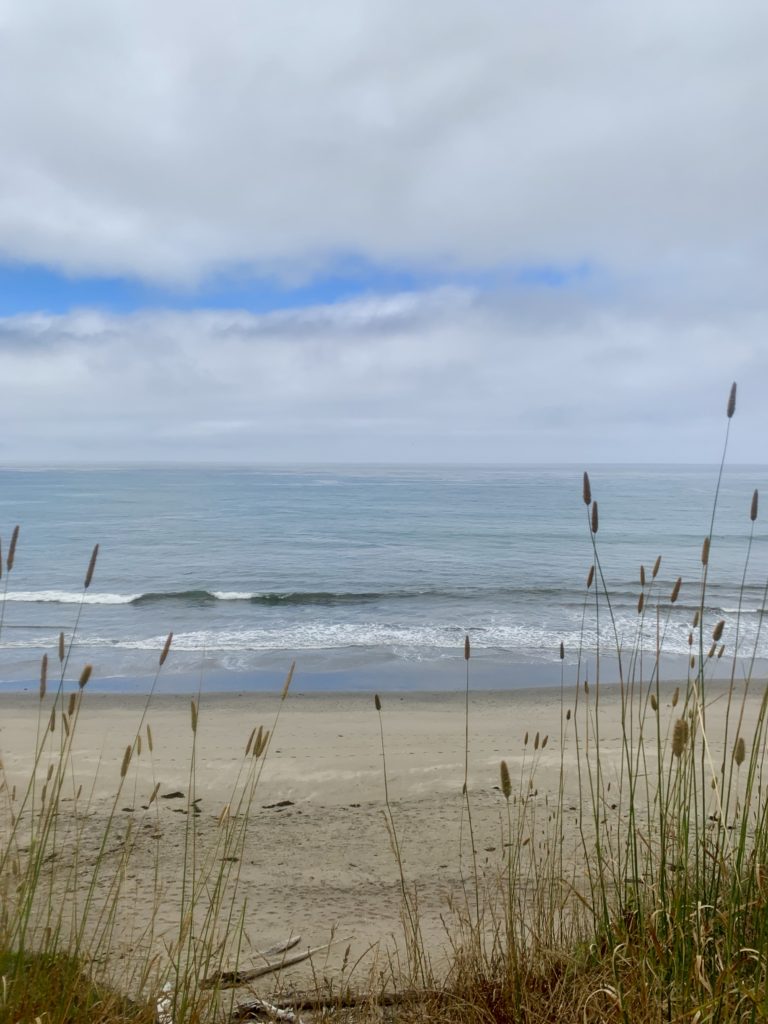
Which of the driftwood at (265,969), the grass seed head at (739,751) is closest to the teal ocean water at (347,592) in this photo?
the grass seed head at (739,751)

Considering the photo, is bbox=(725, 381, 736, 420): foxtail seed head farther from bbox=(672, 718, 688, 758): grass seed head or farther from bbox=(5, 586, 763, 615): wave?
bbox=(5, 586, 763, 615): wave

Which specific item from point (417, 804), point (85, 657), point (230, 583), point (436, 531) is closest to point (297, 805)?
point (417, 804)

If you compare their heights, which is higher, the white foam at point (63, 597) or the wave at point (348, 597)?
the wave at point (348, 597)

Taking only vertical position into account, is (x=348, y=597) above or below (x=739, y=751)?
below

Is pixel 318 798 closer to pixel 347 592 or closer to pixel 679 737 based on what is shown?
pixel 679 737

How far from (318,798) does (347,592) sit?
13880 mm

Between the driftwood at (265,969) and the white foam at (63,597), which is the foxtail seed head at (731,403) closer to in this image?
the driftwood at (265,969)

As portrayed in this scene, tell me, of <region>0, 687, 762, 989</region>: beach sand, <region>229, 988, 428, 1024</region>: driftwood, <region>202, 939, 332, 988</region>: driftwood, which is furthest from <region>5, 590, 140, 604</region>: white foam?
<region>229, 988, 428, 1024</region>: driftwood

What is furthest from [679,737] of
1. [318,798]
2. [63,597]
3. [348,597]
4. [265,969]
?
[63,597]

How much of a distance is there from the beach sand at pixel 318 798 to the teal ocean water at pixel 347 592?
1481mm

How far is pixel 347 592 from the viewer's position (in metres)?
20.6

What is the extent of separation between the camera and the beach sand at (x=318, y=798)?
13.7 feet

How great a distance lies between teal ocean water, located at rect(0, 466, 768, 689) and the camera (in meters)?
14.0

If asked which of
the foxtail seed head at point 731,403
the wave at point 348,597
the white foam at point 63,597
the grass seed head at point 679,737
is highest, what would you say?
the foxtail seed head at point 731,403
